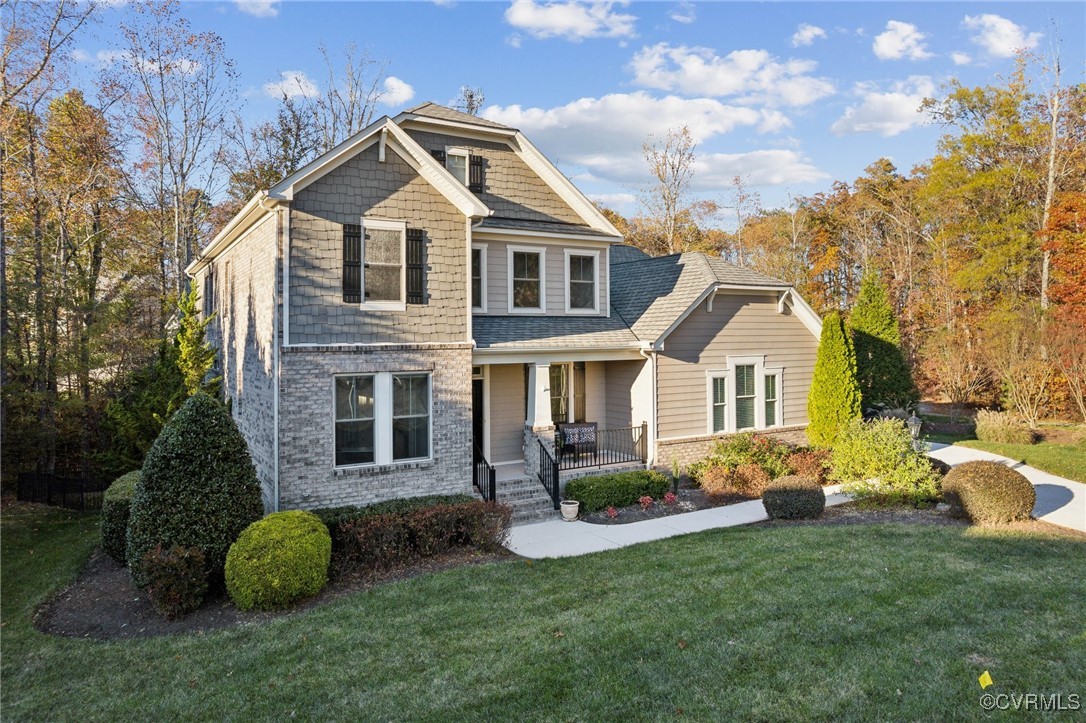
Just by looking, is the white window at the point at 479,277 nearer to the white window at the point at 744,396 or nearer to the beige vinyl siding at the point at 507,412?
the beige vinyl siding at the point at 507,412

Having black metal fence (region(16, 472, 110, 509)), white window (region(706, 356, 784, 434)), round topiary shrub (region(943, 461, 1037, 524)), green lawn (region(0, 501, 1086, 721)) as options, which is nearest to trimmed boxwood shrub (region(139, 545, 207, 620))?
green lawn (region(0, 501, 1086, 721))

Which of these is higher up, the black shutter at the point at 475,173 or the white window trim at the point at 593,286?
the black shutter at the point at 475,173

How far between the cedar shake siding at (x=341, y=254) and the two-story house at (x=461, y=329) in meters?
0.03

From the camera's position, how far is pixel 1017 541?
9.57 metres

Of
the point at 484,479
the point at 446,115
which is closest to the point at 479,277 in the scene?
the point at 446,115

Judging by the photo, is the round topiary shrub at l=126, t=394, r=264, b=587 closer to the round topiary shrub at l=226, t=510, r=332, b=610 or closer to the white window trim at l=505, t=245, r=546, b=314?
the round topiary shrub at l=226, t=510, r=332, b=610

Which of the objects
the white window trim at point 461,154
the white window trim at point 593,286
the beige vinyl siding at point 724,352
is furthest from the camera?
the white window trim at point 593,286

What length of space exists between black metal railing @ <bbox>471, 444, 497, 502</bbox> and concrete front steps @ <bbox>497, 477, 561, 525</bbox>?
0.86 ft

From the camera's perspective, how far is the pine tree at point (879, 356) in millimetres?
20406

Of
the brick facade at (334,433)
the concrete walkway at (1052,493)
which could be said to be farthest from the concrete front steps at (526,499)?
the concrete walkway at (1052,493)

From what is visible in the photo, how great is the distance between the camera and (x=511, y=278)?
14516mm

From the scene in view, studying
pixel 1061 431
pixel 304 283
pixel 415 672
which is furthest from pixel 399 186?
pixel 1061 431

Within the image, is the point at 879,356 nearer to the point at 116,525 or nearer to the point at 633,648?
the point at 633,648

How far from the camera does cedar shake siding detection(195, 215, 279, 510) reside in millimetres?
11070
